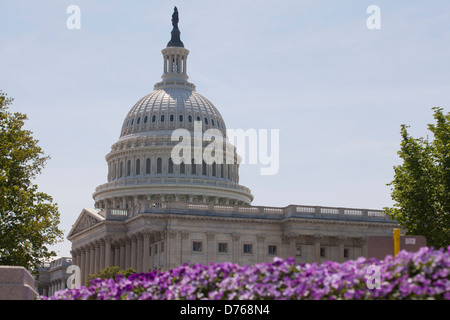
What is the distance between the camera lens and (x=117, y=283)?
81.4ft

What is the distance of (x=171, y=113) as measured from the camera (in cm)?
17888

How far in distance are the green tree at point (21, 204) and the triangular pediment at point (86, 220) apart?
197 ft

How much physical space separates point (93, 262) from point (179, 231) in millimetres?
26262

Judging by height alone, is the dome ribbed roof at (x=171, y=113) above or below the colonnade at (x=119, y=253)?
above

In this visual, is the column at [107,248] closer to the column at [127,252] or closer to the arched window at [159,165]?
the column at [127,252]

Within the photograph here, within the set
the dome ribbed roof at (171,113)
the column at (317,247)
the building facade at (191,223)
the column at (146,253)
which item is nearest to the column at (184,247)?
the building facade at (191,223)

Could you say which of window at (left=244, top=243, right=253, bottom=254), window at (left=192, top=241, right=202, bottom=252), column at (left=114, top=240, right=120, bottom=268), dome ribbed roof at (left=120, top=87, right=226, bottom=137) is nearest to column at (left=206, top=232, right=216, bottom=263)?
window at (left=192, top=241, right=202, bottom=252)

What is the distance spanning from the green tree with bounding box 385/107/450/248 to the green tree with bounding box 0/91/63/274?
94.7ft

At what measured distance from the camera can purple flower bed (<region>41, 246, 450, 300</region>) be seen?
20531 millimetres

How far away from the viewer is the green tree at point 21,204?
66.7 meters

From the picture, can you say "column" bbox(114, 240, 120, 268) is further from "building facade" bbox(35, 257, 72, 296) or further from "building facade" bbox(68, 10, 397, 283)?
"building facade" bbox(35, 257, 72, 296)

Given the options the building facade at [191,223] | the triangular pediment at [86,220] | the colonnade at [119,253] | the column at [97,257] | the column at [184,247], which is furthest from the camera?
the triangular pediment at [86,220]

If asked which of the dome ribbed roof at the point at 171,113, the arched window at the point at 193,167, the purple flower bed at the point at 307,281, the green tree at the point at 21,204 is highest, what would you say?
the dome ribbed roof at the point at 171,113
